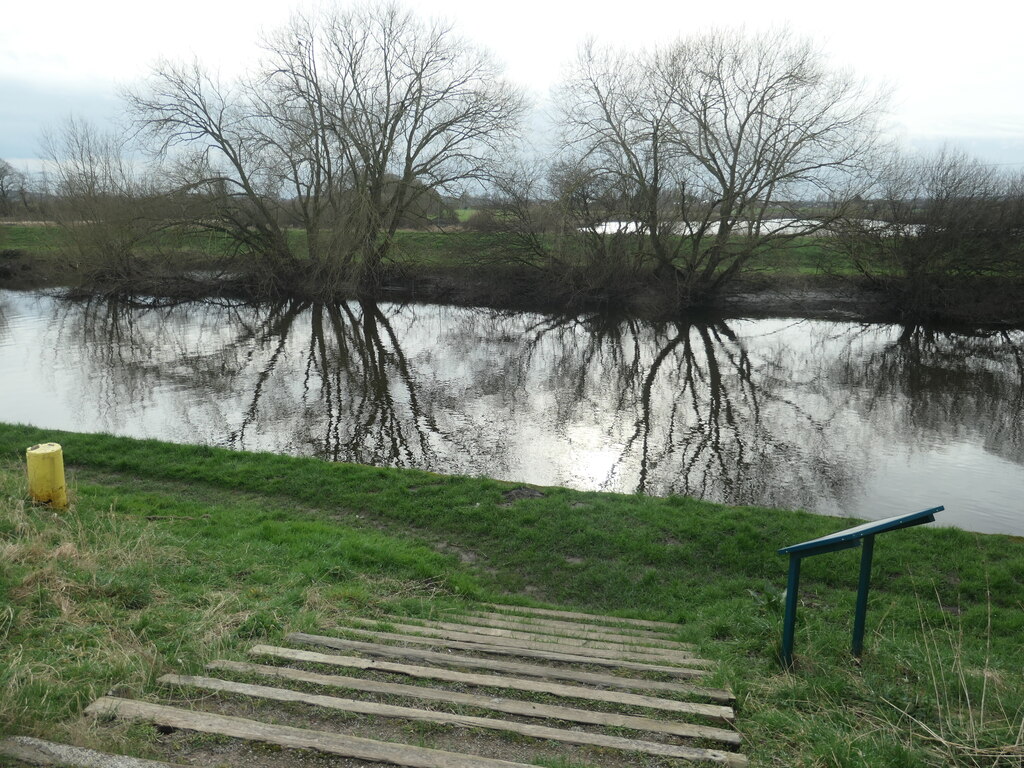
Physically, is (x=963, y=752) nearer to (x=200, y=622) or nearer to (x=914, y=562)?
(x=200, y=622)

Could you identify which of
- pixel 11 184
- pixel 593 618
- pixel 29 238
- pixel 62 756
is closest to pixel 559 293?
pixel 593 618

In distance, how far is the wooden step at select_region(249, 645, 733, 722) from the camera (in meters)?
3.70

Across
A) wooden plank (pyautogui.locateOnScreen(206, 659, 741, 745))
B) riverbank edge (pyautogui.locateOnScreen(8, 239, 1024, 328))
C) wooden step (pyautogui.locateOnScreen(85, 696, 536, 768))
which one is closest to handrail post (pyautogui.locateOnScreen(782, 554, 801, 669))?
wooden plank (pyautogui.locateOnScreen(206, 659, 741, 745))

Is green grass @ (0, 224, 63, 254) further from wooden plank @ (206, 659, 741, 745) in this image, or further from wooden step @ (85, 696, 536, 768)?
wooden step @ (85, 696, 536, 768)

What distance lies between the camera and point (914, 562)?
24.2 ft

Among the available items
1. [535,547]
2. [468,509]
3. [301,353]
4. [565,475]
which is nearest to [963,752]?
[535,547]

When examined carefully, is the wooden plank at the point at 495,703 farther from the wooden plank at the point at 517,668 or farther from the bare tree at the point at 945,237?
the bare tree at the point at 945,237

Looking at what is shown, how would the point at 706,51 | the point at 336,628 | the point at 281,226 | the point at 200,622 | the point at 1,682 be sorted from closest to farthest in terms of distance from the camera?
the point at 1,682 < the point at 200,622 < the point at 336,628 < the point at 706,51 < the point at 281,226

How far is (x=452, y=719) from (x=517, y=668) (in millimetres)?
952

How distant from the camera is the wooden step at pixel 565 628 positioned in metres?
5.60

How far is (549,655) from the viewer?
4570mm

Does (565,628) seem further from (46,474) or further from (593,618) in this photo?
(46,474)

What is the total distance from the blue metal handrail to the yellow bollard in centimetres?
701

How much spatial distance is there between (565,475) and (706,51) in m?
20.1
